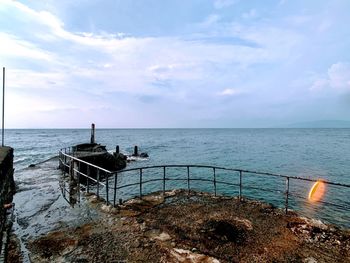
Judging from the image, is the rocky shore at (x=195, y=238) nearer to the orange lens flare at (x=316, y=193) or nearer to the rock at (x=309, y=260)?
the rock at (x=309, y=260)

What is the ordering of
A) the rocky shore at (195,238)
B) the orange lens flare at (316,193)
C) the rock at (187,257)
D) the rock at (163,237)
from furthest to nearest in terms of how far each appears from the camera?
1. the orange lens flare at (316,193)
2. the rock at (163,237)
3. the rocky shore at (195,238)
4. the rock at (187,257)

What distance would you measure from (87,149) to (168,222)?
22082 mm

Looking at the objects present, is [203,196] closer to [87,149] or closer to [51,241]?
[51,241]

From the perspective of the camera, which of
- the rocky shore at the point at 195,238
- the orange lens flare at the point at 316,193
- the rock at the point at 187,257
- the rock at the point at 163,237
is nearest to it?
the rock at the point at 187,257

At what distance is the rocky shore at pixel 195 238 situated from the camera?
17.0ft

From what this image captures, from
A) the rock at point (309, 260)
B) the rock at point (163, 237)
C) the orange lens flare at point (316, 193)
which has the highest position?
the rock at point (309, 260)

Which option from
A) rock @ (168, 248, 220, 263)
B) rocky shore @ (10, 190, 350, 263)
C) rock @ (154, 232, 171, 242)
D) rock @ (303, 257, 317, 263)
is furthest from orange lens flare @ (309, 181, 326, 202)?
rock @ (168, 248, 220, 263)

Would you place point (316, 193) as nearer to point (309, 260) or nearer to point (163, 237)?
point (309, 260)

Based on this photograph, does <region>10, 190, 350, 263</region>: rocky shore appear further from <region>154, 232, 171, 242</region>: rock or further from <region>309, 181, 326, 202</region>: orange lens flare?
<region>309, 181, 326, 202</region>: orange lens flare

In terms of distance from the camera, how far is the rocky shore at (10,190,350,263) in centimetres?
518

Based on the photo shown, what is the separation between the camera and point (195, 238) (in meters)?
5.93

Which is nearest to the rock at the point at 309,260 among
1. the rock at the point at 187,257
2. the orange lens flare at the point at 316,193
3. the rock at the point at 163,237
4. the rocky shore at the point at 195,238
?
the rocky shore at the point at 195,238

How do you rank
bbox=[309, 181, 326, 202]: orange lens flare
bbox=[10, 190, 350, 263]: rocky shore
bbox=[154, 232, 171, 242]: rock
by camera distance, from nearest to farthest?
1. bbox=[10, 190, 350, 263]: rocky shore
2. bbox=[154, 232, 171, 242]: rock
3. bbox=[309, 181, 326, 202]: orange lens flare

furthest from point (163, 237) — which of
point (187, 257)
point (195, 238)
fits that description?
point (187, 257)
